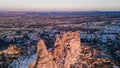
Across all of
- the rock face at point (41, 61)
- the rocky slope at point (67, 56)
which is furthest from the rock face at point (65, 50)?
the rock face at point (41, 61)

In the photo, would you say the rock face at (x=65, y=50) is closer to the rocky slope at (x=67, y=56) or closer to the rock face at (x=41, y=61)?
the rocky slope at (x=67, y=56)

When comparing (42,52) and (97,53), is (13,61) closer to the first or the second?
(97,53)

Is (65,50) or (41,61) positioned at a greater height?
(41,61)

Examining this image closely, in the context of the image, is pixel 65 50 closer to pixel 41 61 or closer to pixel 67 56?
pixel 67 56

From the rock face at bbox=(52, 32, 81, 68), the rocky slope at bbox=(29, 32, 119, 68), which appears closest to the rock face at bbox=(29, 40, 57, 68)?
the rocky slope at bbox=(29, 32, 119, 68)

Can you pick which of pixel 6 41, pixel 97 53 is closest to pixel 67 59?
pixel 97 53

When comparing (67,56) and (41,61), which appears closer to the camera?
(41,61)

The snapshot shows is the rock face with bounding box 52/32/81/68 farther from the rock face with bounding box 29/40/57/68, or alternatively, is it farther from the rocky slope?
the rock face with bounding box 29/40/57/68

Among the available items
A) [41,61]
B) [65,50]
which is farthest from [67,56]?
[41,61]
